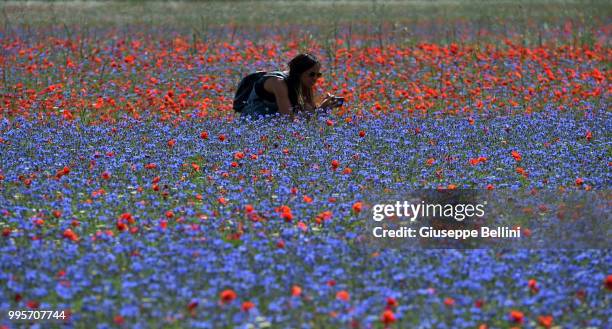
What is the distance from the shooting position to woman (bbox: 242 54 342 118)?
9.68 metres

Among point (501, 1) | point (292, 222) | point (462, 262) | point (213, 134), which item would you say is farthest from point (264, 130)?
point (501, 1)

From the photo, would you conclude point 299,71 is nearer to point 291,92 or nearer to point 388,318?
point 291,92

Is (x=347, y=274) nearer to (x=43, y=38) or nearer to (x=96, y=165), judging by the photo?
(x=96, y=165)

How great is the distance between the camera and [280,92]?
9.72m

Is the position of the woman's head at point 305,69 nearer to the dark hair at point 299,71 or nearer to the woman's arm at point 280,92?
the dark hair at point 299,71

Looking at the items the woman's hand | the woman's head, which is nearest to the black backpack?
the woman's head

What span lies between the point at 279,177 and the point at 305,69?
2916 mm

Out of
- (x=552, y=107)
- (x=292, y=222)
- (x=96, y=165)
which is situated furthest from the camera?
(x=552, y=107)

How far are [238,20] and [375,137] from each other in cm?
1085

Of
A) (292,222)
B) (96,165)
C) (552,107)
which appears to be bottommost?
(292,222)

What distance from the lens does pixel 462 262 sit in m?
5.23

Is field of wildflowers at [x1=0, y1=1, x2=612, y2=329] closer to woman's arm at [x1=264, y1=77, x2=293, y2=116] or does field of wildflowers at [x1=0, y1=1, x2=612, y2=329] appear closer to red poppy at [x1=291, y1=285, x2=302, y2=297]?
red poppy at [x1=291, y1=285, x2=302, y2=297]

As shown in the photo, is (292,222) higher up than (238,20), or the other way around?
(238,20)

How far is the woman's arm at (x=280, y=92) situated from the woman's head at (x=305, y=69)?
0.16m
